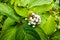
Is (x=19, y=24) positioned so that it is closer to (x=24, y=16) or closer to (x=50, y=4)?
(x=24, y=16)

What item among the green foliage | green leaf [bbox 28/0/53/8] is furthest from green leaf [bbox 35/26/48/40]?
green leaf [bbox 28/0/53/8]

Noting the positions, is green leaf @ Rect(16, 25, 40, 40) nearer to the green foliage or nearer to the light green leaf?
the green foliage

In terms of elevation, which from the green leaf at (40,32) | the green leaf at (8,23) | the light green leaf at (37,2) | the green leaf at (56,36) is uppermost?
the light green leaf at (37,2)

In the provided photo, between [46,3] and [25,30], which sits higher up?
[46,3]

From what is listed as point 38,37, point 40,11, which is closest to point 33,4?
point 40,11

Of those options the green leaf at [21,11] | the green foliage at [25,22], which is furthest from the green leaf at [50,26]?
the green leaf at [21,11]

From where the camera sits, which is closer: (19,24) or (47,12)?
(19,24)

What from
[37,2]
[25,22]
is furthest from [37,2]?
[25,22]

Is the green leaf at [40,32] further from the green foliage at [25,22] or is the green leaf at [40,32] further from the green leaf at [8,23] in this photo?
the green leaf at [8,23]
